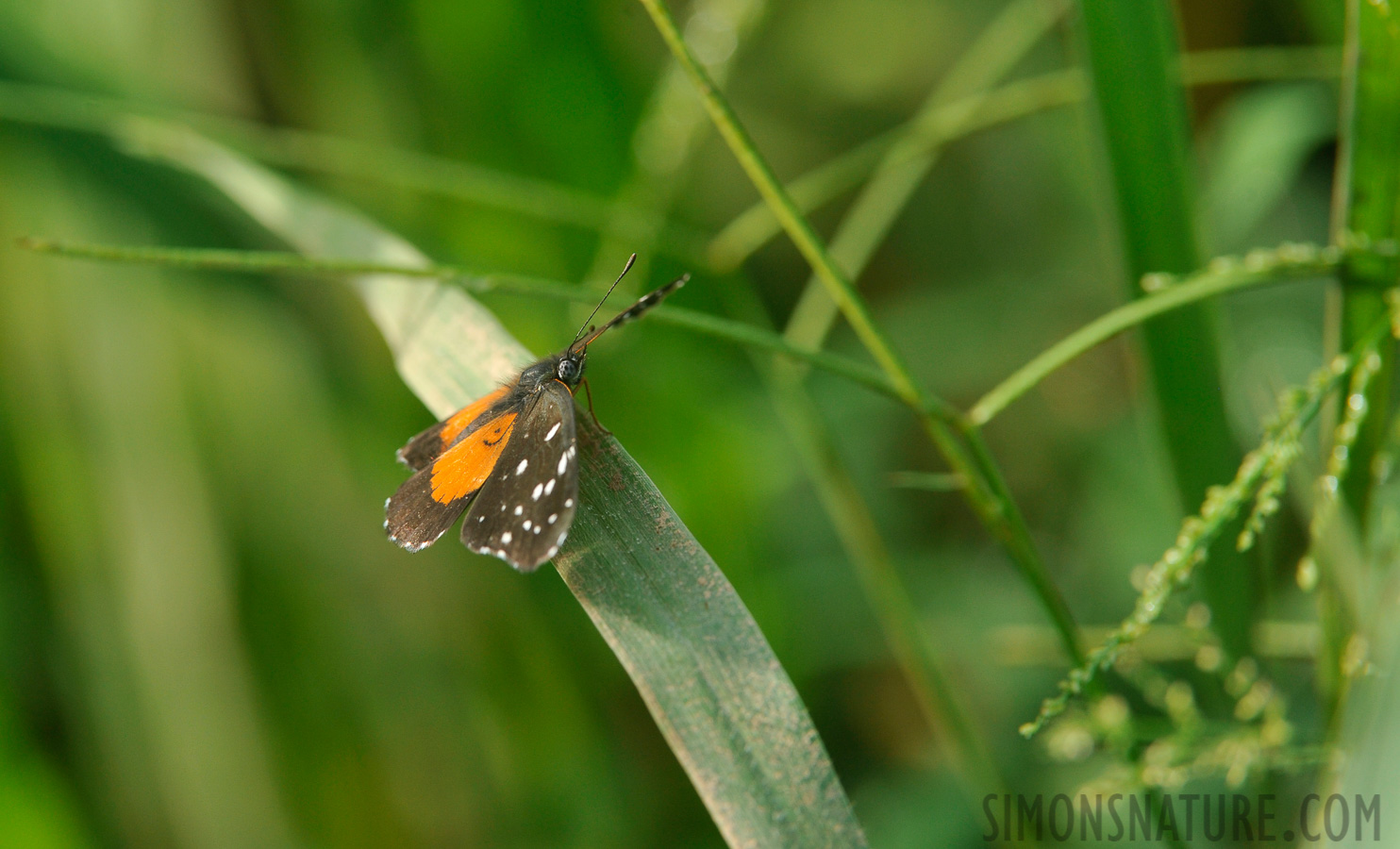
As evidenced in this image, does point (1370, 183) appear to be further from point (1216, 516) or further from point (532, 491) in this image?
point (532, 491)

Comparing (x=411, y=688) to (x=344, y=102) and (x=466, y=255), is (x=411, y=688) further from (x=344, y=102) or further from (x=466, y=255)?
(x=344, y=102)

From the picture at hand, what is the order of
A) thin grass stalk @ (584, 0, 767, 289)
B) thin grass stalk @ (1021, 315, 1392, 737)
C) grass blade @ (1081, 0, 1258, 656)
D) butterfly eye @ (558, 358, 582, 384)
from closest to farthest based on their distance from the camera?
1. thin grass stalk @ (1021, 315, 1392, 737)
2. grass blade @ (1081, 0, 1258, 656)
3. butterfly eye @ (558, 358, 582, 384)
4. thin grass stalk @ (584, 0, 767, 289)

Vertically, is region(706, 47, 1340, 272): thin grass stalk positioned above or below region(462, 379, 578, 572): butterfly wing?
above

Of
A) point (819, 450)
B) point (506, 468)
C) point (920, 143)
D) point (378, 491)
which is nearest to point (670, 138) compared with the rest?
point (920, 143)

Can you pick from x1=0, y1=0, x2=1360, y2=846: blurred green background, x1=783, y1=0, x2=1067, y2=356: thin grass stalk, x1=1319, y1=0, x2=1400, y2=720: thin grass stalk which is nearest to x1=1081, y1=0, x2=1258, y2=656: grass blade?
x1=1319, y1=0, x2=1400, y2=720: thin grass stalk

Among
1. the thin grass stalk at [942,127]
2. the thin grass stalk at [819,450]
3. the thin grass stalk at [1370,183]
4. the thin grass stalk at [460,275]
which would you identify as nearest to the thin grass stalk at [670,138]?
the thin grass stalk at [819,450]

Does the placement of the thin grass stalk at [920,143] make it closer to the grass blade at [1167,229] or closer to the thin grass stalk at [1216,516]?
the grass blade at [1167,229]

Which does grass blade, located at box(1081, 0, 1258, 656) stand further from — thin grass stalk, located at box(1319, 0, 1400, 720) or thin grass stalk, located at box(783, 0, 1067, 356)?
thin grass stalk, located at box(783, 0, 1067, 356)

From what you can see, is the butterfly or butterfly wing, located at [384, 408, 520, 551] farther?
butterfly wing, located at [384, 408, 520, 551]
